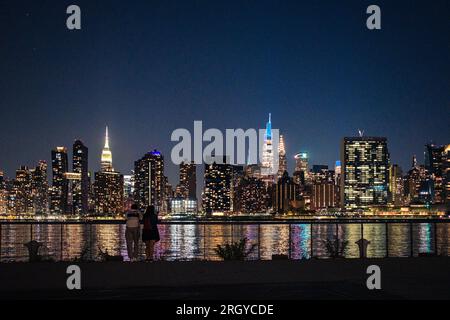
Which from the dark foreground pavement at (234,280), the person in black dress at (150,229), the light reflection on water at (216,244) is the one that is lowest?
the light reflection on water at (216,244)

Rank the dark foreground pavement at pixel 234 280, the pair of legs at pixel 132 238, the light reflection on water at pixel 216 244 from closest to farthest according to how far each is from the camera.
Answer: the dark foreground pavement at pixel 234 280, the pair of legs at pixel 132 238, the light reflection on water at pixel 216 244

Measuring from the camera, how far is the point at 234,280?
16.2 metres

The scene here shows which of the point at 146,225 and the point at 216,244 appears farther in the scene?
the point at 216,244

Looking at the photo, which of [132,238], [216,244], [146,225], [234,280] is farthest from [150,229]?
[216,244]

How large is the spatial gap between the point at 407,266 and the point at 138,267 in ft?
24.3

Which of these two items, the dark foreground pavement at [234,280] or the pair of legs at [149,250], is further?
the pair of legs at [149,250]

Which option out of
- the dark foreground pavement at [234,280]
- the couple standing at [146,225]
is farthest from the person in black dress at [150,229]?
the dark foreground pavement at [234,280]

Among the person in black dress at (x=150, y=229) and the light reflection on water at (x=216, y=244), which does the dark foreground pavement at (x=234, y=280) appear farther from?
the light reflection on water at (x=216, y=244)

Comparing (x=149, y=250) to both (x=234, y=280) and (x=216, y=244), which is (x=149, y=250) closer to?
(x=234, y=280)

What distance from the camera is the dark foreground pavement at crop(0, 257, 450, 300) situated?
539 inches

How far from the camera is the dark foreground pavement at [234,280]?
13.7 meters

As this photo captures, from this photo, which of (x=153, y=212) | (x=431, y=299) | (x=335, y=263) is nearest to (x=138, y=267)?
(x=153, y=212)

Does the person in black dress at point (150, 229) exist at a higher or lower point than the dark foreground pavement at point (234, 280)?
→ higher

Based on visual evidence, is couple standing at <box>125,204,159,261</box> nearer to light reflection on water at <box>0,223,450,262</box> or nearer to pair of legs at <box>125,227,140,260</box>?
pair of legs at <box>125,227,140,260</box>
